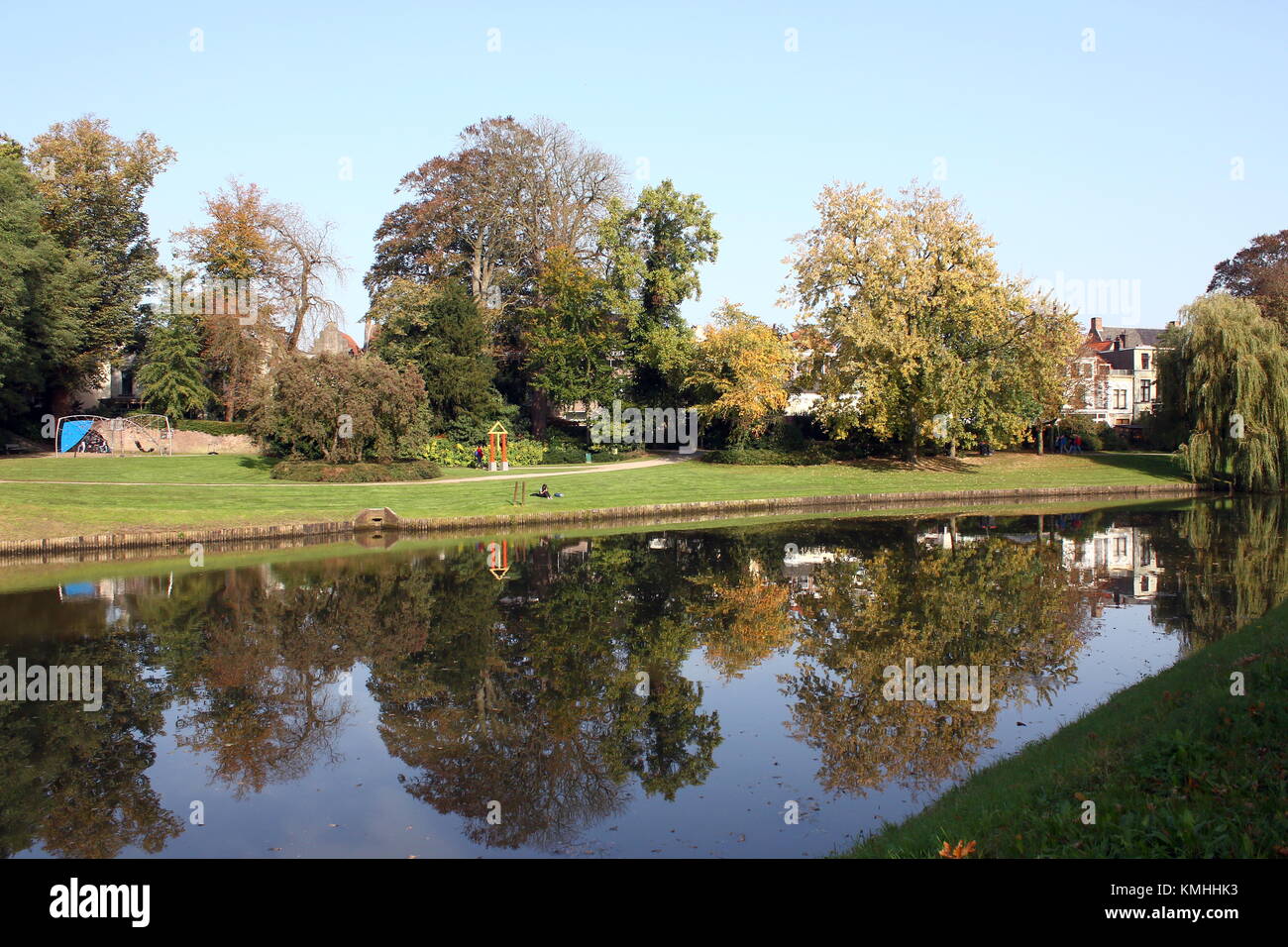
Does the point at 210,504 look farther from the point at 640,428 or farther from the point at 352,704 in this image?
the point at 640,428

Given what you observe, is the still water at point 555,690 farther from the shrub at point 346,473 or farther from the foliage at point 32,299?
the foliage at point 32,299

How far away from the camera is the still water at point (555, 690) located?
27.8ft

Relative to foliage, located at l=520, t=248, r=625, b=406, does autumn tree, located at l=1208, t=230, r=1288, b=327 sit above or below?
above

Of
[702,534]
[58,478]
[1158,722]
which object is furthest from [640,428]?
[1158,722]

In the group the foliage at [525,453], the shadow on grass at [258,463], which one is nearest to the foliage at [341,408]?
the shadow on grass at [258,463]

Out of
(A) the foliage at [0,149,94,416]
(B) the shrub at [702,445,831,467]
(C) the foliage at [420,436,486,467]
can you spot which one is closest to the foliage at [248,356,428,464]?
(C) the foliage at [420,436,486,467]

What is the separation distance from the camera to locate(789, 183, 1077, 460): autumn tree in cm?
4472

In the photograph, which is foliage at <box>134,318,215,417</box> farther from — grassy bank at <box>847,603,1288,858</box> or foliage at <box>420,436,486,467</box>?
grassy bank at <box>847,603,1288,858</box>

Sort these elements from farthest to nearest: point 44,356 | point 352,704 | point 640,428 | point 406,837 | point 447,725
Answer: point 640,428, point 44,356, point 352,704, point 447,725, point 406,837

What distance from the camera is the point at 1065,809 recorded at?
6770 mm

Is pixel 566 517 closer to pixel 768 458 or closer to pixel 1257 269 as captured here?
pixel 768 458

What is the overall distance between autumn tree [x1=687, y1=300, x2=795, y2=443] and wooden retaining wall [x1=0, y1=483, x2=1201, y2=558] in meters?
9.39

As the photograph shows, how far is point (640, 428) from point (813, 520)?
20832 millimetres

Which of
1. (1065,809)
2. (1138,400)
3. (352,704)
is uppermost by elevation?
(1138,400)
